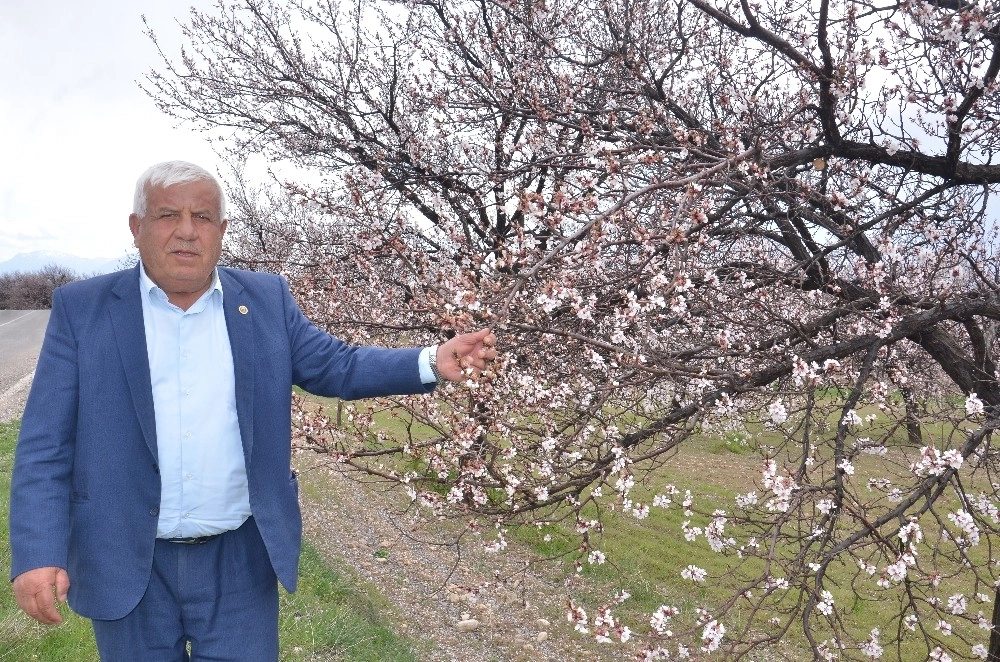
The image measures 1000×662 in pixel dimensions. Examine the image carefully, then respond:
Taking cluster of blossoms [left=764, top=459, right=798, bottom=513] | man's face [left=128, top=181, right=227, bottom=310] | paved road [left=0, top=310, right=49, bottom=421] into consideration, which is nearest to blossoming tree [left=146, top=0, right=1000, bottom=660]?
cluster of blossoms [left=764, top=459, right=798, bottom=513]

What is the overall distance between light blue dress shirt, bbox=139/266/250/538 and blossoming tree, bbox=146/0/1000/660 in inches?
41.7

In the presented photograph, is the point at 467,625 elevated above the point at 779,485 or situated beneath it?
situated beneath

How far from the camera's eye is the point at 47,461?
2225mm

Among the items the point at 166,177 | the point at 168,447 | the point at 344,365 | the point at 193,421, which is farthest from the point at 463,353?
the point at 166,177

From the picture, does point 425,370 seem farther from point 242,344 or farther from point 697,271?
point 697,271

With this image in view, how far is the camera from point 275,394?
103 inches

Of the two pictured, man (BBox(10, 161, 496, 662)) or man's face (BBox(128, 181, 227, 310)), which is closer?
man (BBox(10, 161, 496, 662))

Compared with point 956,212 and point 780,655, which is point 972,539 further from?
point 780,655

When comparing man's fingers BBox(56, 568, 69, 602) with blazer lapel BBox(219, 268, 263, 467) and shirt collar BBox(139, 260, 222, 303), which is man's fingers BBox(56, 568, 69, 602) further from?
shirt collar BBox(139, 260, 222, 303)

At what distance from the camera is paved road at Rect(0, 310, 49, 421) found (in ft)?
49.3

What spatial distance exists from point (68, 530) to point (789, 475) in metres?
3.11

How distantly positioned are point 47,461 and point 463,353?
4.82 ft

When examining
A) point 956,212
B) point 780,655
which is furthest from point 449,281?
point 780,655

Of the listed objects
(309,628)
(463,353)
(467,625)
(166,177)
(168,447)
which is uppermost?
(166,177)
